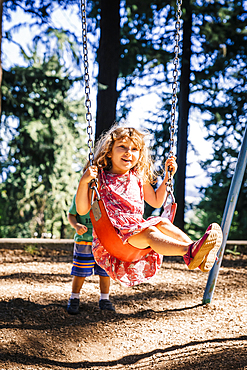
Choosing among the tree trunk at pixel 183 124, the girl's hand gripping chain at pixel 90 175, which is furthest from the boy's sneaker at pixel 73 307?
the tree trunk at pixel 183 124

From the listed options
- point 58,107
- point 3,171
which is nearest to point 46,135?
point 58,107

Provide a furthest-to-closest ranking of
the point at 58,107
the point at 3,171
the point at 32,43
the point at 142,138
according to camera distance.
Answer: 1. the point at 3,171
2. the point at 58,107
3. the point at 32,43
4. the point at 142,138

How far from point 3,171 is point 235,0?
692 cm

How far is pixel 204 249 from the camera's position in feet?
6.38

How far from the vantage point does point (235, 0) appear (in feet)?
28.5

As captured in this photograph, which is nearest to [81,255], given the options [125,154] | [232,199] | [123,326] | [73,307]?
[73,307]

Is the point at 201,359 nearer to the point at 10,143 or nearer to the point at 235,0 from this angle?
the point at 10,143

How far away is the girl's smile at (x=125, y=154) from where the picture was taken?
8.31ft

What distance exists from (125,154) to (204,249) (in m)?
0.91

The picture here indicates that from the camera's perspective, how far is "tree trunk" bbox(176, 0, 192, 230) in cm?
732

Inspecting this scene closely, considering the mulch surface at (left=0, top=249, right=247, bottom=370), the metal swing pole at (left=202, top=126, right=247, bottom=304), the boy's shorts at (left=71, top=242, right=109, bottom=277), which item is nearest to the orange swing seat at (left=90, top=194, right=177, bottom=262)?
the mulch surface at (left=0, top=249, right=247, bottom=370)

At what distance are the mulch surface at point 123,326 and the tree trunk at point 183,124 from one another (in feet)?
Answer: 9.96

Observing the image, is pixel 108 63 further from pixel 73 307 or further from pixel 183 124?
pixel 73 307

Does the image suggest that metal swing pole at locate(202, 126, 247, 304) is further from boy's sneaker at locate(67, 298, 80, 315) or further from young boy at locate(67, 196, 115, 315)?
boy's sneaker at locate(67, 298, 80, 315)
